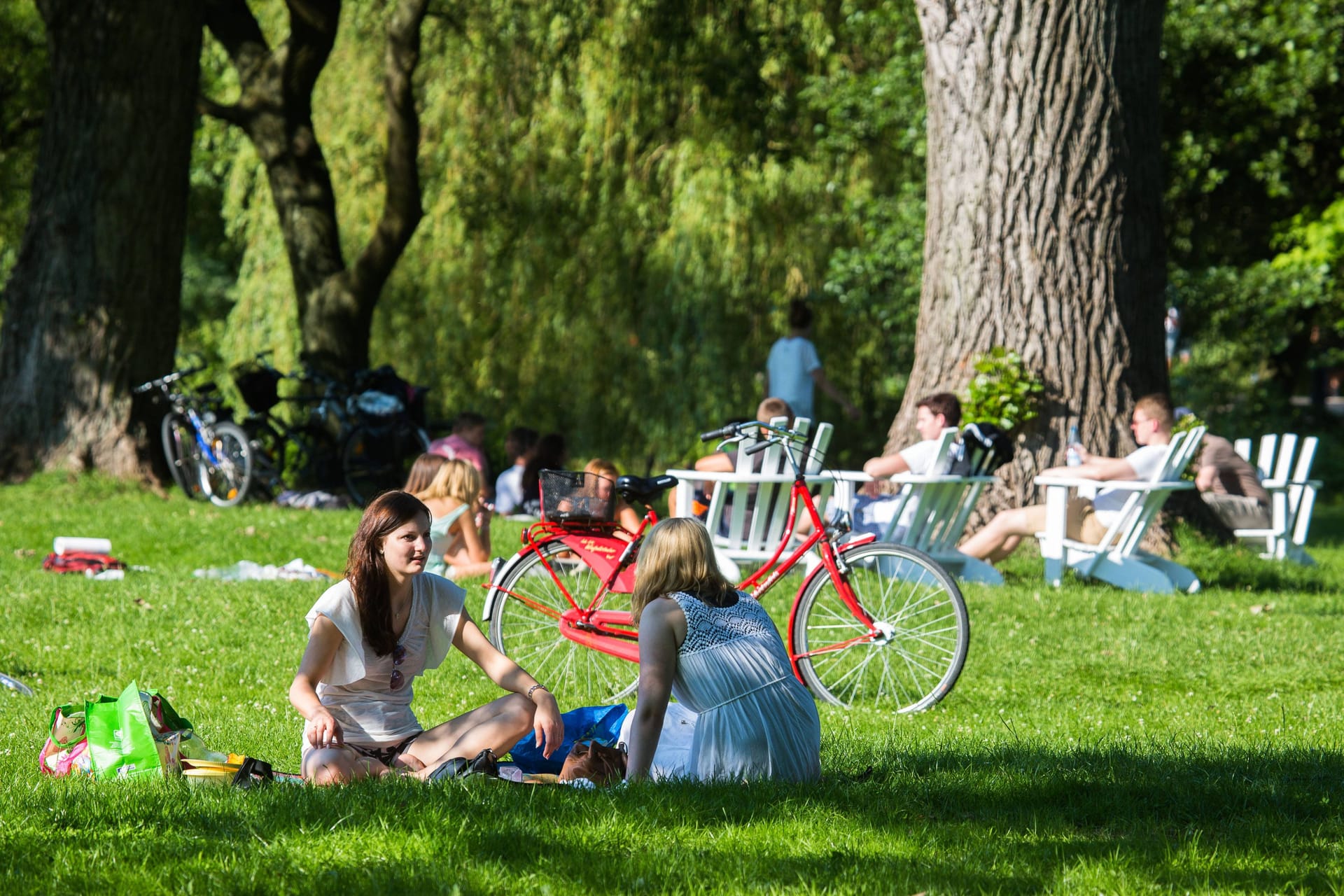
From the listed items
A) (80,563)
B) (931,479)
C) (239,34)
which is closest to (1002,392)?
(931,479)

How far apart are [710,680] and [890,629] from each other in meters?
2.04

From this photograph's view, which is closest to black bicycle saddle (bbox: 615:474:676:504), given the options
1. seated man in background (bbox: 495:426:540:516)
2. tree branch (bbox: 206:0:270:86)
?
seated man in background (bbox: 495:426:540:516)

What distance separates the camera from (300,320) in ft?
55.6

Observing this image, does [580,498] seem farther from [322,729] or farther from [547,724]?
[322,729]

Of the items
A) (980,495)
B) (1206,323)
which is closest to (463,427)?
(980,495)

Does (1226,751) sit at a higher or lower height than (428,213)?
lower

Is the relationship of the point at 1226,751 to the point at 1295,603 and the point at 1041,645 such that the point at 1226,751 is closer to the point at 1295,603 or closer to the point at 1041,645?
the point at 1041,645

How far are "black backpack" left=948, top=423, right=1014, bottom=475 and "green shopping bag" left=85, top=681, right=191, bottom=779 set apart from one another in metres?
5.76

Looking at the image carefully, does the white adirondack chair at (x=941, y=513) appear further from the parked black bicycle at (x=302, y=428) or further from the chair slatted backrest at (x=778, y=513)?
the parked black bicycle at (x=302, y=428)

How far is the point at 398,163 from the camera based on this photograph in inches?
665

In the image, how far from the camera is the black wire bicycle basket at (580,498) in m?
6.88

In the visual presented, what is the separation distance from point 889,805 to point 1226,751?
1716mm

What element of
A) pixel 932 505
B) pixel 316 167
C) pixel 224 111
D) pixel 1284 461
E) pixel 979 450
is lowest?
pixel 932 505

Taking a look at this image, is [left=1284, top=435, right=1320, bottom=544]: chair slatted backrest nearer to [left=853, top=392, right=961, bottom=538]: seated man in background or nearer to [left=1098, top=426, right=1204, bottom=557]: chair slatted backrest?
[left=1098, top=426, right=1204, bottom=557]: chair slatted backrest
